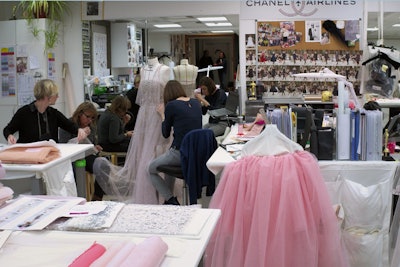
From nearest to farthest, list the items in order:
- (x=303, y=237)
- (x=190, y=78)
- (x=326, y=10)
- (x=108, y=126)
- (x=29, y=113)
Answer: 1. (x=303, y=237)
2. (x=29, y=113)
3. (x=108, y=126)
4. (x=190, y=78)
5. (x=326, y=10)

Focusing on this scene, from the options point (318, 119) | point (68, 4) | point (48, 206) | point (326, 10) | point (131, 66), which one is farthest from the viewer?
point (131, 66)

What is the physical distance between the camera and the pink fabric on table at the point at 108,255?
1.28 meters

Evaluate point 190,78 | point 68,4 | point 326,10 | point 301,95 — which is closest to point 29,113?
point 190,78

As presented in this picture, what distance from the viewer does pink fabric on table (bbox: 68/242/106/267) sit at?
4.23 feet

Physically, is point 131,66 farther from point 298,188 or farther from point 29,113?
point 298,188

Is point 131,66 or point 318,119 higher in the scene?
point 131,66

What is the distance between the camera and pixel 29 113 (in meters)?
4.10

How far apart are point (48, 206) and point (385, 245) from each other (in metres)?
2.15

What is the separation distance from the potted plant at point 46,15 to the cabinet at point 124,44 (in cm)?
98

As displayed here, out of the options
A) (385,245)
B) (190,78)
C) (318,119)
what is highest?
(190,78)

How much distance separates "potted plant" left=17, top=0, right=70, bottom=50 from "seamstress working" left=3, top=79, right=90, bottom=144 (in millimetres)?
2661

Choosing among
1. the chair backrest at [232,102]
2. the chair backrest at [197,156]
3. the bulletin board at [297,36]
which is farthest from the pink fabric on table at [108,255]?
the bulletin board at [297,36]

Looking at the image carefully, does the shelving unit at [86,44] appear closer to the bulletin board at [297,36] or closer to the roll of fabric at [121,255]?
the bulletin board at [297,36]

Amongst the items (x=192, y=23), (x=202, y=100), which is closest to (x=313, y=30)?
(x=202, y=100)
